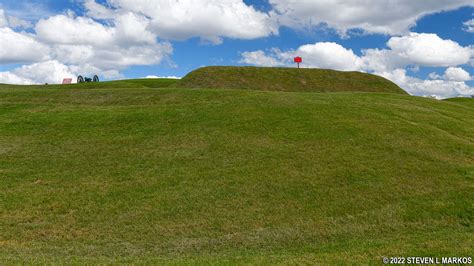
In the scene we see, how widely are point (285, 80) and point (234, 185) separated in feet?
172

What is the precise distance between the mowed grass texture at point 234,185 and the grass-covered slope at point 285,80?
32332 millimetres

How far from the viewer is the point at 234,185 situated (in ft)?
59.4

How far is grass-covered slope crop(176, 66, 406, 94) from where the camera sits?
210 feet

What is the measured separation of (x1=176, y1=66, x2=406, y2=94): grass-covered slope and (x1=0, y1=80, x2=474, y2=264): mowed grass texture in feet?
106

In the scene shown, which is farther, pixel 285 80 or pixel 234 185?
pixel 285 80

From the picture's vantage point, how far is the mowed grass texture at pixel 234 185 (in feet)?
42.3

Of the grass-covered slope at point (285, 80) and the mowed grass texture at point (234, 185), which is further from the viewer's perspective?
the grass-covered slope at point (285, 80)

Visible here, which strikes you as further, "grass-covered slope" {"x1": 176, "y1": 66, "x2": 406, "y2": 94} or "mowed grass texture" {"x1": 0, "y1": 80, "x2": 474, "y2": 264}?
"grass-covered slope" {"x1": 176, "y1": 66, "x2": 406, "y2": 94}

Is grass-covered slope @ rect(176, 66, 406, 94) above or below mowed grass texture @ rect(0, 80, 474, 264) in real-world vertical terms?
above

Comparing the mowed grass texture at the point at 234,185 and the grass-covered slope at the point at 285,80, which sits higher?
the grass-covered slope at the point at 285,80

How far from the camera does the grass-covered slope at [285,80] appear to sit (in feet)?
210

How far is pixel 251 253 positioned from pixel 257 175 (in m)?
7.07

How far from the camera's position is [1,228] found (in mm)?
14359

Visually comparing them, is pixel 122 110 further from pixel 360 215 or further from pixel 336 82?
pixel 336 82
